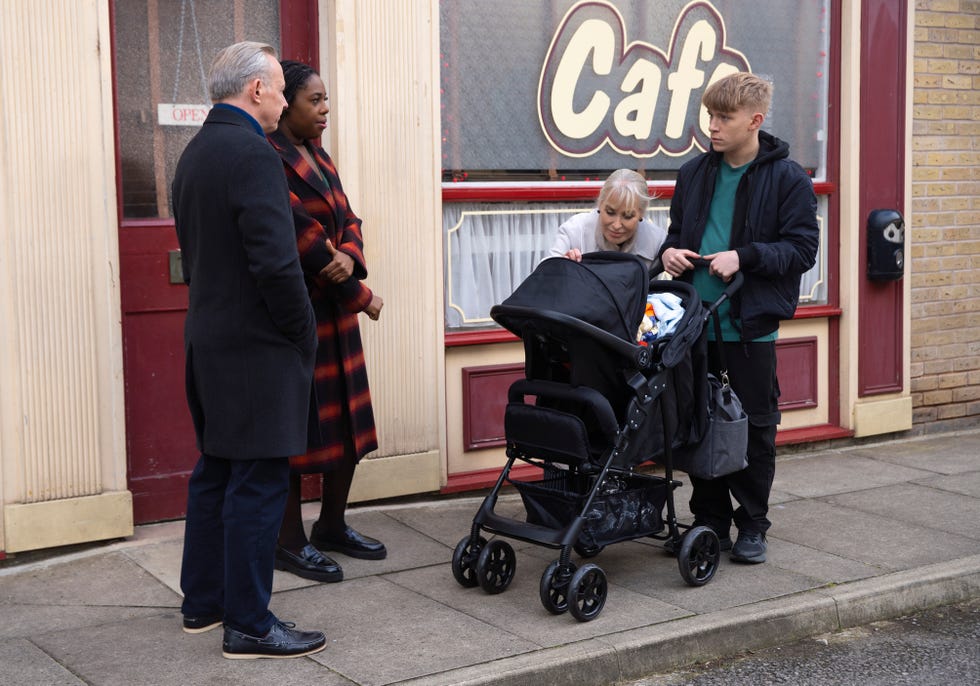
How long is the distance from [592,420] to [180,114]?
255 cm

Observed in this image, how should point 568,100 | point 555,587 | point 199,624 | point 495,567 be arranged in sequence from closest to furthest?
point 199,624, point 555,587, point 495,567, point 568,100

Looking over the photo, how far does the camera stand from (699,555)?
525 centimetres

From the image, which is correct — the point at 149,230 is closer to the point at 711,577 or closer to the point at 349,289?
the point at 349,289

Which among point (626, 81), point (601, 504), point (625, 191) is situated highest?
point (626, 81)

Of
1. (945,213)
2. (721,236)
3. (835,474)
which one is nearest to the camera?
(721,236)

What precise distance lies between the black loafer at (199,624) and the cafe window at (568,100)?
8.33 feet

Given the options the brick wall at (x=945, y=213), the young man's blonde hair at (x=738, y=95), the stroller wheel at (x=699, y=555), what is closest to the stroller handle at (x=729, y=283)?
the young man's blonde hair at (x=738, y=95)

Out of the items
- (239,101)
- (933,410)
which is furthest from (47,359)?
(933,410)

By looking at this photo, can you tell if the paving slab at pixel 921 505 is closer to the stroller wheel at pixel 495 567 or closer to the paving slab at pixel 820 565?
the paving slab at pixel 820 565

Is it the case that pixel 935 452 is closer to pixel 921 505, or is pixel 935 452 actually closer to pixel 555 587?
pixel 921 505

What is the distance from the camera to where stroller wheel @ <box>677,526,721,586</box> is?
5.12 metres

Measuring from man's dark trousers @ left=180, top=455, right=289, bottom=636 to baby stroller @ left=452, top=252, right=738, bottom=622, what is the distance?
3.20 feet

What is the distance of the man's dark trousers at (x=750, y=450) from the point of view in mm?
5527

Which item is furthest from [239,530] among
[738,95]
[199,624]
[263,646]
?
[738,95]
